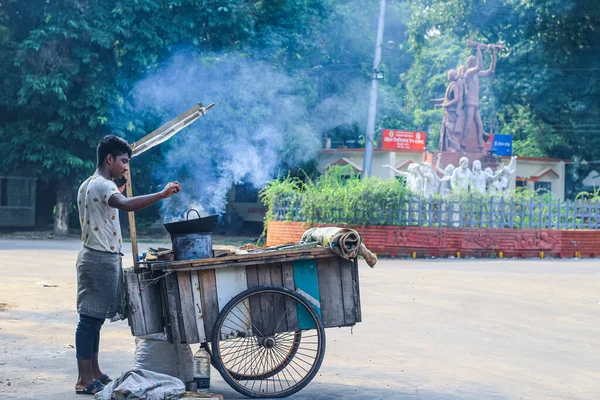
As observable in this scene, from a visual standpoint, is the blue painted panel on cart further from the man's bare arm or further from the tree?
the tree

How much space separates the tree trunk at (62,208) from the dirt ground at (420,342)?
13.1 m

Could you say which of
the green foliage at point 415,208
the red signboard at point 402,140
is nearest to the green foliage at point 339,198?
the green foliage at point 415,208

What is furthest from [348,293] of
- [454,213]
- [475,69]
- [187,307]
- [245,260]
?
[475,69]

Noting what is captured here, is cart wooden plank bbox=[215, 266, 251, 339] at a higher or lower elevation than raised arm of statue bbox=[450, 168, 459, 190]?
lower

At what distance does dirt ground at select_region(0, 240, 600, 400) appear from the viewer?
20.1 ft

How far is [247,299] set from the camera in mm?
5809

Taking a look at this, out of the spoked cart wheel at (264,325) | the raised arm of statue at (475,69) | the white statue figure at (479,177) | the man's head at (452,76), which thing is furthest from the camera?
the man's head at (452,76)

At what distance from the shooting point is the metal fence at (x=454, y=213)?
2031 centimetres

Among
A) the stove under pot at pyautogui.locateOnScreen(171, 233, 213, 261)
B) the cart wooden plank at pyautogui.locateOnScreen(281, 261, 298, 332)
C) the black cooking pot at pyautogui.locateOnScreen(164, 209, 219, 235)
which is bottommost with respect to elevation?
the cart wooden plank at pyautogui.locateOnScreen(281, 261, 298, 332)

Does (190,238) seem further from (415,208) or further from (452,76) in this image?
(452,76)

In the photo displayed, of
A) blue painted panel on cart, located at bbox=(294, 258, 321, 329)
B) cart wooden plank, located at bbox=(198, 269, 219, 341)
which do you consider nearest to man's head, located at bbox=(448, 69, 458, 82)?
blue painted panel on cart, located at bbox=(294, 258, 321, 329)

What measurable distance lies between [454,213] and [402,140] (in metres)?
14.8

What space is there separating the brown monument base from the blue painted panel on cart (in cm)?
2220

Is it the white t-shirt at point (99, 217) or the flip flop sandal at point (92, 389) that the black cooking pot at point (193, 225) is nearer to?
the white t-shirt at point (99, 217)
